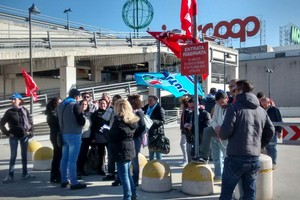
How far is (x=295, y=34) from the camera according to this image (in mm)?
67500

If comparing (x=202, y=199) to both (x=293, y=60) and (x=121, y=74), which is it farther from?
(x=293, y=60)

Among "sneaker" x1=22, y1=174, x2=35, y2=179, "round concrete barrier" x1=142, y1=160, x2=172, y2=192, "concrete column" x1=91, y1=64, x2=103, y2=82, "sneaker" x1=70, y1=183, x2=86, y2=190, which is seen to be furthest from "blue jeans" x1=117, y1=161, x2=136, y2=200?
"concrete column" x1=91, y1=64, x2=103, y2=82

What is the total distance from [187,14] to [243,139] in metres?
3.90

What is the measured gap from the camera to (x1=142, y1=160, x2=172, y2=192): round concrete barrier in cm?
684

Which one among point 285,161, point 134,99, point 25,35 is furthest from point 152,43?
point 134,99

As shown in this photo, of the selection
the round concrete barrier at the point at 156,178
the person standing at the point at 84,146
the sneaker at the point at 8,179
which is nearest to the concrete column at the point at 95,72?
the person standing at the point at 84,146

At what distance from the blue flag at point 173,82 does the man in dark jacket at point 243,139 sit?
463 cm

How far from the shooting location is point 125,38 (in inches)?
1134

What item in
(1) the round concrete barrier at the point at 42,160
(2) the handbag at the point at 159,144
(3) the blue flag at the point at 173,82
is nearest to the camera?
(2) the handbag at the point at 159,144

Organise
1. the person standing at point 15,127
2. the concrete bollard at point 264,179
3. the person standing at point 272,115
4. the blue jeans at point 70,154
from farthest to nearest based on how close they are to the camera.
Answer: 1. the person standing at point 272,115
2. the person standing at point 15,127
3. the blue jeans at point 70,154
4. the concrete bollard at point 264,179

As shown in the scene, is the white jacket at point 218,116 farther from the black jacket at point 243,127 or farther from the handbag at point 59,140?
the handbag at point 59,140

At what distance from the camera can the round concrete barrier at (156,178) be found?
6.84 m

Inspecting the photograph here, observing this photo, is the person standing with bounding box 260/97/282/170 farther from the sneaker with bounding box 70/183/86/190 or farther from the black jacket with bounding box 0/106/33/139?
the black jacket with bounding box 0/106/33/139

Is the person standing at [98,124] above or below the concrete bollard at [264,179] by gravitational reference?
above
